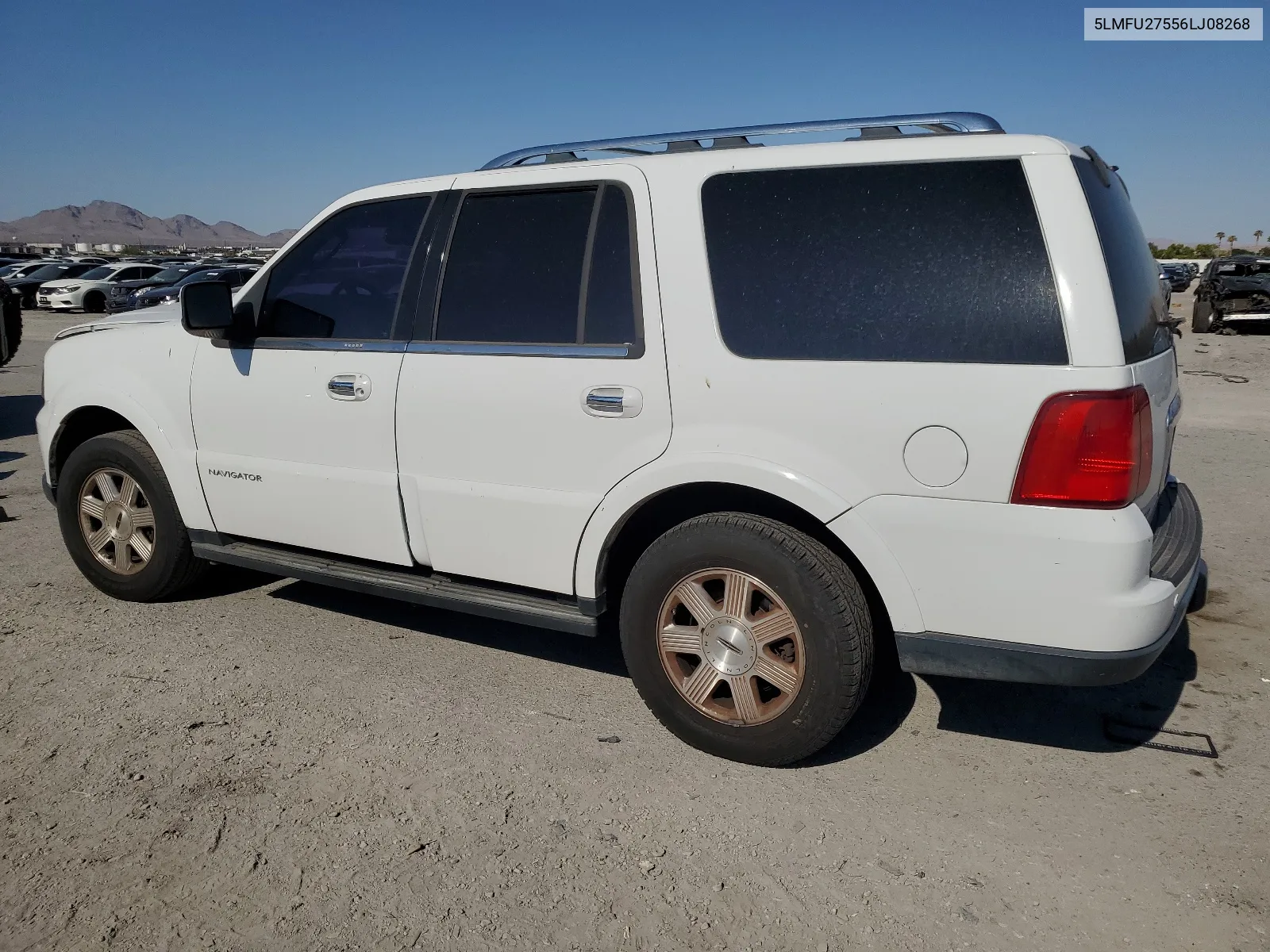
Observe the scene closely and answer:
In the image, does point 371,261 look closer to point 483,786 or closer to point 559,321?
point 559,321

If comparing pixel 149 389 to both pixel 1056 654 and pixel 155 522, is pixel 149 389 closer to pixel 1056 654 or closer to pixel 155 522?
pixel 155 522

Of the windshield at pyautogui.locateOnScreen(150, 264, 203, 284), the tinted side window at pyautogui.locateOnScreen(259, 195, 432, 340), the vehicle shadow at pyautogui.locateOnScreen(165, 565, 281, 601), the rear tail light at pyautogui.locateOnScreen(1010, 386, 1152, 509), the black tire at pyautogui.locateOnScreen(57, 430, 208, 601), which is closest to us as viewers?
the rear tail light at pyautogui.locateOnScreen(1010, 386, 1152, 509)

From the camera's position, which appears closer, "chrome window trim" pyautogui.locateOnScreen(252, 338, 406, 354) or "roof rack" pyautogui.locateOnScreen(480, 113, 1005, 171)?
"roof rack" pyautogui.locateOnScreen(480, 113, 1005, 171)

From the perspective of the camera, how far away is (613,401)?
3408 mm

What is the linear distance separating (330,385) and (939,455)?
94.7 inches

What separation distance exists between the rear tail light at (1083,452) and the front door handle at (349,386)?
245 cm

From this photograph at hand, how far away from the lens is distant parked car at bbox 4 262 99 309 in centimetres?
3098

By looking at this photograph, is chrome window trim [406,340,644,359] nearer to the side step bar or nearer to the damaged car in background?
the side step bar

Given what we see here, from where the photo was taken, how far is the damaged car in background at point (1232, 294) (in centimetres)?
2122

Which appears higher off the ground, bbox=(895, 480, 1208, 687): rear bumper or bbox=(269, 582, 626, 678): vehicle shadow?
bbox=(895, 480, 1208, 687): rear bumper

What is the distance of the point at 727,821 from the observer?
3.10 m

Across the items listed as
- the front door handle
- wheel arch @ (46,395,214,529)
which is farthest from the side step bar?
the front door handle

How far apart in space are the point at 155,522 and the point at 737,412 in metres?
3.05

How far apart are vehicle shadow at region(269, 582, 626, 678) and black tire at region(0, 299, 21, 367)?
706cm
